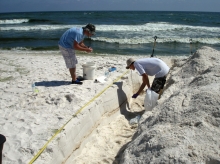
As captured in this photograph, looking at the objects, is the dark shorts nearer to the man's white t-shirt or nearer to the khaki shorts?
the man's white t-shirt

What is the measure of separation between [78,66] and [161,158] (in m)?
5.38

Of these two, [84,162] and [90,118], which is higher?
[90,118]

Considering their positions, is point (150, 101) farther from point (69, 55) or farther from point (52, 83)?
A: point (52, 83)

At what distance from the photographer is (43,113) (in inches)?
162

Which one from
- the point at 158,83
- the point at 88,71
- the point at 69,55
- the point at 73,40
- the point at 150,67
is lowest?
the point at 158,83

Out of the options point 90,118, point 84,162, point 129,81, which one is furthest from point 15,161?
point 129,81

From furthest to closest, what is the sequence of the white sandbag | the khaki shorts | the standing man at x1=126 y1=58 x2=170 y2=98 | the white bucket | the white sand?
the white bucket
the khaki shorts
the standing man at x1=126 y1=58 x2=170 y2=98
the white sandbag
the white sand

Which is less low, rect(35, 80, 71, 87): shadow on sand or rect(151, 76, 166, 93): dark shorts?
→ rect(151, 76, 166, 93): dark shorts

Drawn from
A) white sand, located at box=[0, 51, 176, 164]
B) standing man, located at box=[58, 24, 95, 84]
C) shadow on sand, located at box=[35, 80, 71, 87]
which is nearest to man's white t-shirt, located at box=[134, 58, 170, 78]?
white sand, located at box=[0, 51, 176, 164]

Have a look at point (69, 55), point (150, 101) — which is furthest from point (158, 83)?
point (69, 55)

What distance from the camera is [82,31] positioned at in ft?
16.6

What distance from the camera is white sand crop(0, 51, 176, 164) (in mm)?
3309

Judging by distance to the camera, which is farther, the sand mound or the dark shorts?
the dark shorts

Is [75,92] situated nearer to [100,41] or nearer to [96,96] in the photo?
[96,96]
